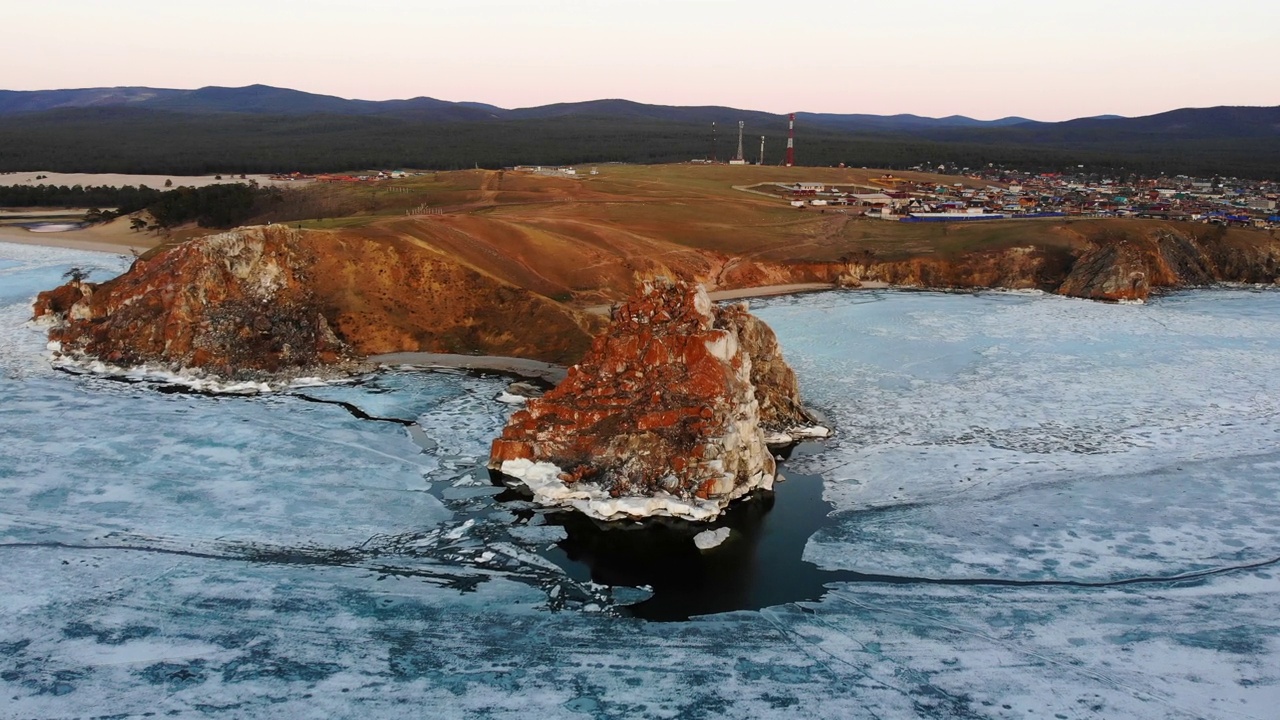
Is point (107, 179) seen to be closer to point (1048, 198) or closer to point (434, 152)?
point (434, 152)

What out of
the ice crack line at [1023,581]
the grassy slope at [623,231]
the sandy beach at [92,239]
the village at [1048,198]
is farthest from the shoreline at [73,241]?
the ice crack line at [1023,581]

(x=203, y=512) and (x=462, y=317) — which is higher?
(x=462, y=317)

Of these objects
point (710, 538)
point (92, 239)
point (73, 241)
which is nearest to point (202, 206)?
point (92, 239)

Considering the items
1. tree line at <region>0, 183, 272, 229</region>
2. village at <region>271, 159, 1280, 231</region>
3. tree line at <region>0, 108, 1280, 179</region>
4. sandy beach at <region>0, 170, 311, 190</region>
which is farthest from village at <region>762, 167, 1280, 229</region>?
sandy beach at <region>0, 170, 311, 190</region>

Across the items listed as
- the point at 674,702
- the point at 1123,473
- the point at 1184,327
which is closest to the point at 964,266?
the point at 1184,327

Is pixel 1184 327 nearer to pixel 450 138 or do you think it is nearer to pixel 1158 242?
pixel 1158 242

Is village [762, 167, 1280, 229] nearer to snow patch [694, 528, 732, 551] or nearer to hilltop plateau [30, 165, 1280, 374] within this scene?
hilltop plateau [30, 165, 1280, 374]

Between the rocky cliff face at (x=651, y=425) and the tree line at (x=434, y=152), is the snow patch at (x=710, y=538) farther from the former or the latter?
the tree line at (x=434, y=152)
